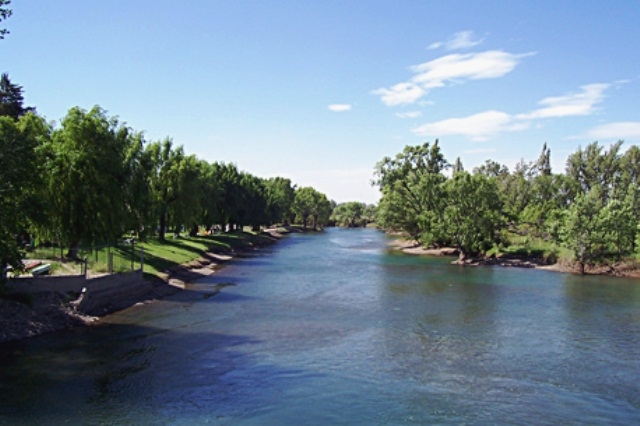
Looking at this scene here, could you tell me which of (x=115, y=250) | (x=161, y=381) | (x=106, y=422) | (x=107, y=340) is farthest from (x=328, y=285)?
(x=106, y=422)

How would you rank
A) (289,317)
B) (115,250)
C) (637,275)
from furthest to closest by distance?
(637,275) < (115,250) < (289,317)

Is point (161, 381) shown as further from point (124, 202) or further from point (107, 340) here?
point (124, 202)

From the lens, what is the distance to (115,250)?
44.8 metres

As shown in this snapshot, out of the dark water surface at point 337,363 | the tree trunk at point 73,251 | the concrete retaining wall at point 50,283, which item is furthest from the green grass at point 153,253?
the dark water surface at point 337,363

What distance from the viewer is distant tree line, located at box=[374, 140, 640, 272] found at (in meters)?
63.1

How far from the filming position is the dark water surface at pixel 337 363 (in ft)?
64.7

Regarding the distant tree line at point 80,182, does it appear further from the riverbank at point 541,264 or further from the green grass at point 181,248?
the riverbank at point 541,264

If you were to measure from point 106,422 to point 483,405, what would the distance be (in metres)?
14.3

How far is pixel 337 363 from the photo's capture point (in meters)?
25.8

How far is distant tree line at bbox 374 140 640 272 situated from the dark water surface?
822 inches

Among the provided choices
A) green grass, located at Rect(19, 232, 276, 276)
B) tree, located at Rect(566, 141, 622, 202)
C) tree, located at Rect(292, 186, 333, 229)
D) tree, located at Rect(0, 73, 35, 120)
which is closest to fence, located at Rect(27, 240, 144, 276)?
green grass, located at Rect(19, 232, 276, 276)

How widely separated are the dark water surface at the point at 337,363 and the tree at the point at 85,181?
7.60 m

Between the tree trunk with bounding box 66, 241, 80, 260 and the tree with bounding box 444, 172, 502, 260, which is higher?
the tree with bounding box 444, 172, 502, 260

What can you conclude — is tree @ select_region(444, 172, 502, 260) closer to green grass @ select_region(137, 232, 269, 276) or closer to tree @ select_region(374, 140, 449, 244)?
tree @ select_region(374, 140, 449, 244)
